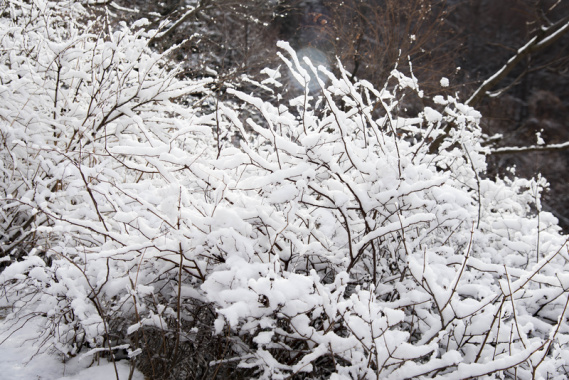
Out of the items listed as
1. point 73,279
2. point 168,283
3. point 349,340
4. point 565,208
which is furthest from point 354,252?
point 565,208

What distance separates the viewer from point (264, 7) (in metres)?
9.17

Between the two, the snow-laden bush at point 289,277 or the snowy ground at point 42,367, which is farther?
the snowy ground at point 42,367

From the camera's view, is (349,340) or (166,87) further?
(166,87)

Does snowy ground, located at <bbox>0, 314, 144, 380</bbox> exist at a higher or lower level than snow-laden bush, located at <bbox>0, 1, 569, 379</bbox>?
lower

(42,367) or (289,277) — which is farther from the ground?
(289,277)

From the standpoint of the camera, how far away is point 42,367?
1.73 metres

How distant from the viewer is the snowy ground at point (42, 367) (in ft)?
5.45

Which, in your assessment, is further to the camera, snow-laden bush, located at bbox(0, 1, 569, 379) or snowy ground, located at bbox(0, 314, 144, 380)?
snowy ground, located at bbox(0, 314, 144, 380)

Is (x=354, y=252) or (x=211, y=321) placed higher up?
(x=354, y=252)

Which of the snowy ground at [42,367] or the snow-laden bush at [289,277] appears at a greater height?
the snow-laden bush at [289,277]

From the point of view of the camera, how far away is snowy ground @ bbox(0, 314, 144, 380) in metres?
1.66

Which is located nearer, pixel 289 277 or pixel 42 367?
pixel 289 277

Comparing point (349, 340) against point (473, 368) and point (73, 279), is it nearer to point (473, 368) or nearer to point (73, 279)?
point (473, 368)

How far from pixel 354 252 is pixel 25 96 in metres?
2.68
